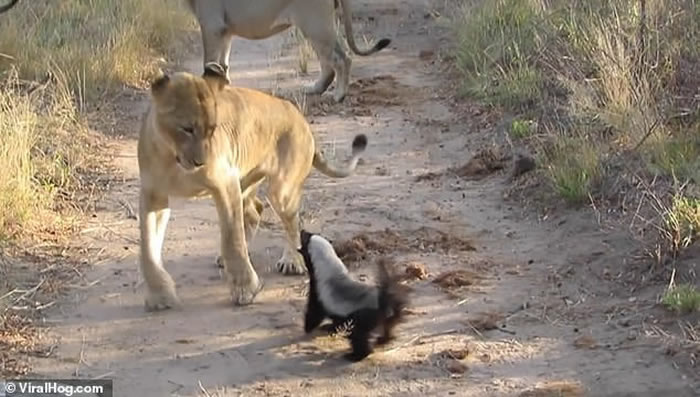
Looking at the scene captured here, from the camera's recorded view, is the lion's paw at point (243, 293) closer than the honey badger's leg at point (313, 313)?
No

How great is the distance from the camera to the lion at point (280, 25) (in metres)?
9.26

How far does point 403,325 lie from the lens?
5242mm

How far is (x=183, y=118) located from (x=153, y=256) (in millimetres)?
667

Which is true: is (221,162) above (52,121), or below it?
above

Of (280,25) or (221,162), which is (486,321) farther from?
(280,25)

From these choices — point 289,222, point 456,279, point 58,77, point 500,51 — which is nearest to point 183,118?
point 289,222

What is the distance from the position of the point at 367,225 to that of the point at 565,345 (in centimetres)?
177

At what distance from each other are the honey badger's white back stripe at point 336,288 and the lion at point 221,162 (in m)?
0.45

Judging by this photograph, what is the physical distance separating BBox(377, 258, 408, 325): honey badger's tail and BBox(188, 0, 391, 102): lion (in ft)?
14.8

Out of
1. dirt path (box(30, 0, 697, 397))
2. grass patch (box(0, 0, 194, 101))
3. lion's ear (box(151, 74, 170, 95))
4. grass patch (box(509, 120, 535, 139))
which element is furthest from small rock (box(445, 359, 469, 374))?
grass patch (box(0, 0, 194, 101))

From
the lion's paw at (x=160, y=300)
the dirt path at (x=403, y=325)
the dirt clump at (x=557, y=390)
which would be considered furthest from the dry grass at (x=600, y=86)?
the lion's paw at (x=160, y=300)

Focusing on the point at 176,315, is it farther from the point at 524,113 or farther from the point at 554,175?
the point at 524,113

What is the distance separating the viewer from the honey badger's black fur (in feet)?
16.0

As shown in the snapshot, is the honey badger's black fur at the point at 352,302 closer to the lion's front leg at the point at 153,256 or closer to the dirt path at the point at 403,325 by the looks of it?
the dirt path at the point at 403,325
